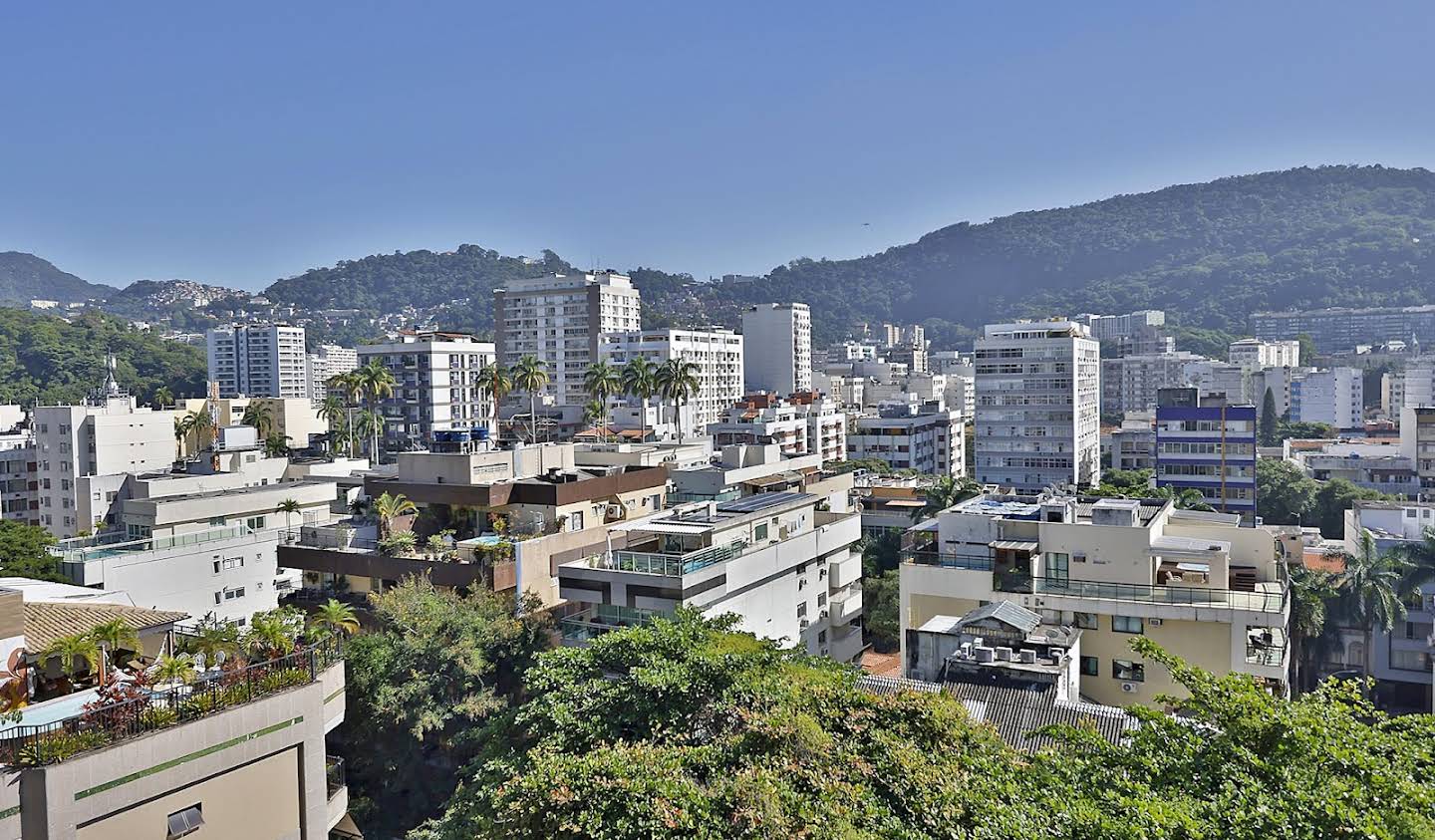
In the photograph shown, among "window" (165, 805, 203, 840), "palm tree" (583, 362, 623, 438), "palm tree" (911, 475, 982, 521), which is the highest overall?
"palm tree" (583, 362, 623, 438)

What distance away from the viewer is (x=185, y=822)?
11844 millimetres

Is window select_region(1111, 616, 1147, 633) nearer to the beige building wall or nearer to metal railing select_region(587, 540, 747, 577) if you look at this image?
metal railing select_region(587, 540, 747, 577)

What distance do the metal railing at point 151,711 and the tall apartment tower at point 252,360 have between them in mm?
186555

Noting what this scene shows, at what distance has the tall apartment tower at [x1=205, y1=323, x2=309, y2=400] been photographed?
184 m

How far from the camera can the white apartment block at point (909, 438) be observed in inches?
4085

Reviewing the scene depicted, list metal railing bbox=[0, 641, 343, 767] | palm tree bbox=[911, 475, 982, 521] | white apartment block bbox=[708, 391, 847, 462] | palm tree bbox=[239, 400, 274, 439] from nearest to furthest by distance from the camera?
metal railing bbox=[0, 641, 343, 767] → palm tree bbox=[911, 475, 982, 521] → palm tree bbox=[239, 400, 274, 439] → white apartment block bbox=[708, 391, 847, 462]

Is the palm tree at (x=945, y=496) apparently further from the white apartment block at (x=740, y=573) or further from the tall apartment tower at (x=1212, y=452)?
the tall apartment tower at (x=1212, y=452)

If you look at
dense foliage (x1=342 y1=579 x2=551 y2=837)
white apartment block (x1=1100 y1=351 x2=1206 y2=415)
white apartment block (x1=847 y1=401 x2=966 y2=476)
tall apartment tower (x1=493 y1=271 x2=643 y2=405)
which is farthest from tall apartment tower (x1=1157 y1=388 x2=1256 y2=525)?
white apartment block (x1=1100 y1=351 x2=1206 y2=415)

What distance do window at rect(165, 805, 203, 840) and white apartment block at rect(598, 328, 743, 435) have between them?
346ft

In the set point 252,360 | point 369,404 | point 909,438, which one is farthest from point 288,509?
point 252,360

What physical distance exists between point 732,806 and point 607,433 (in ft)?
247

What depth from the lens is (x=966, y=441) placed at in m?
125

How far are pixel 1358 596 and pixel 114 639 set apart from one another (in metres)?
46.2

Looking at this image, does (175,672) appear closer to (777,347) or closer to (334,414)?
(334,414)
